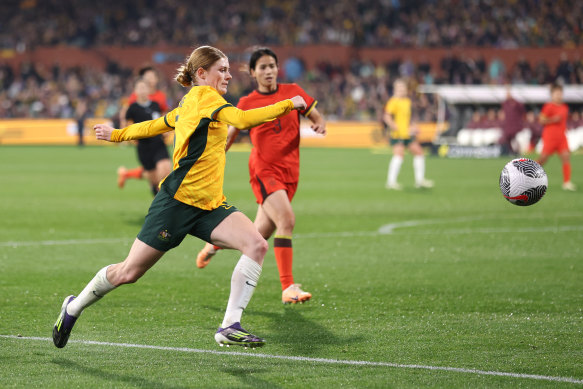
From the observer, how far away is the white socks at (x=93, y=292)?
5812 millimetres

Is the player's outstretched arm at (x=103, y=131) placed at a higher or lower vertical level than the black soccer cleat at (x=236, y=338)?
higher

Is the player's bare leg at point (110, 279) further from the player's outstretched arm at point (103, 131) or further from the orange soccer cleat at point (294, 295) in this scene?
the orange soccer cleat at point (294, 295)

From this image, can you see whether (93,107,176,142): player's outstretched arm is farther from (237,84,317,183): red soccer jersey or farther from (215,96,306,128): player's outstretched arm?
(237,84,317,183): red soccer jersey

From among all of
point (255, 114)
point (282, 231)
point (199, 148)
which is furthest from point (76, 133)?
point (255, 114)

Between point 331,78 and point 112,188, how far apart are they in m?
27.3

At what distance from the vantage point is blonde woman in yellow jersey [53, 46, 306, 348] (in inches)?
226

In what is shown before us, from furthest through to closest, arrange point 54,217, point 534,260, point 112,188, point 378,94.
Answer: point 378,94, point 112,188, point 54,217, point 534,260

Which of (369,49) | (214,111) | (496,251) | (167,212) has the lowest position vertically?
(496,251)

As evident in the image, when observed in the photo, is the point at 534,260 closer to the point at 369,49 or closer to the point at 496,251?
the point at 496,251

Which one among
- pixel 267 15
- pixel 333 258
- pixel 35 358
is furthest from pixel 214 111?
pixel 267 15

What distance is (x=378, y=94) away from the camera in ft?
141

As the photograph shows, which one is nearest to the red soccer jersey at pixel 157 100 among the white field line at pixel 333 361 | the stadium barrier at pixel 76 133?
the white field line at pixel 333 361

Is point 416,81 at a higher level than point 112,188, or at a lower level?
higher

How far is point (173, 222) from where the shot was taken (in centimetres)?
576
